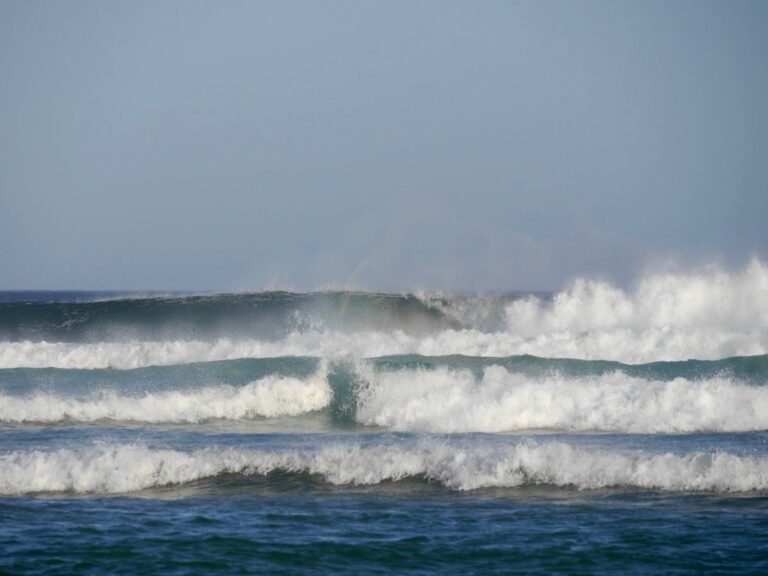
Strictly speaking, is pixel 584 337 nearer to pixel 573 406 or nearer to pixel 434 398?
pixel 573 406

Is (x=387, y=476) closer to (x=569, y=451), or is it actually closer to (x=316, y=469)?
(x=316, y=469)

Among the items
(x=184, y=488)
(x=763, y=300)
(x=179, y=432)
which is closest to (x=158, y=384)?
(x=179, y=432)

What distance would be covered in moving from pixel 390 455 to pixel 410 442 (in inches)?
76.7

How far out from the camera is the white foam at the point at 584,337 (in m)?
24.3

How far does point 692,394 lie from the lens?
1742 cm

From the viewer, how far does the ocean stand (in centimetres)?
865

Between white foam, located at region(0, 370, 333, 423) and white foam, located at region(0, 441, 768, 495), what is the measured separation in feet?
19.8

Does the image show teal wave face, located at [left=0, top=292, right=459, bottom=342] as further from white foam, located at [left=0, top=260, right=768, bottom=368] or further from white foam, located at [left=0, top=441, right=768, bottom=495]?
white foam, located at [left=0, top=441, right=768, bottom=495]

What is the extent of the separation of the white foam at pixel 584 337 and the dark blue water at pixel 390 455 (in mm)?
100

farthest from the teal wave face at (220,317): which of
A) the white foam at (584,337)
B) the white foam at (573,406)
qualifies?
the white foam at (573,406)

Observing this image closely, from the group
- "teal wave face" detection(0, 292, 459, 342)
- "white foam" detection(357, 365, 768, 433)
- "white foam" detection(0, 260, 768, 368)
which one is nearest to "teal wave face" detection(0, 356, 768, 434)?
"white foam" detection(357, 365, 768, 433)

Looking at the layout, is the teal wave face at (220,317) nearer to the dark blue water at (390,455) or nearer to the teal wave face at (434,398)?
the dark blue water at (390,455)

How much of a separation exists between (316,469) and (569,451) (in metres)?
3.48

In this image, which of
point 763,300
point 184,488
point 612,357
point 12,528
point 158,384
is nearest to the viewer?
point 12,528
